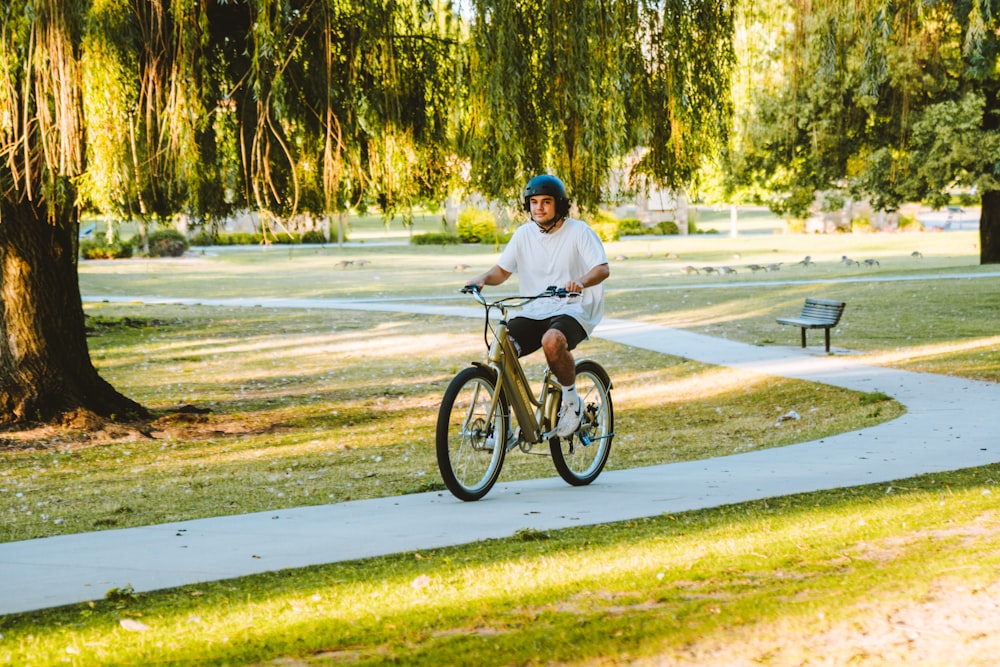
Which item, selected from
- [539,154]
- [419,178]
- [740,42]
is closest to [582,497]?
[539,154]

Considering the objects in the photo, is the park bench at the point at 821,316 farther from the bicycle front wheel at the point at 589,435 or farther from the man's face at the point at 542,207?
the man's face at the point at 542,207

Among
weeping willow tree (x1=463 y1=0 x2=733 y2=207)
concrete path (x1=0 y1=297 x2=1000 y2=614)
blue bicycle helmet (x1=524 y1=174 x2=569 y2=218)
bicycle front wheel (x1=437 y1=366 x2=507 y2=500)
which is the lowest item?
concrete path (x1=0 y1=297 x2=1000 y2=614)

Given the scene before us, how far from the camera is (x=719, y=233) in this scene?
71.6m

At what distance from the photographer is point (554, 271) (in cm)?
742


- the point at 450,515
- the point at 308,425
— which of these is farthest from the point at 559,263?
the point at 308,425

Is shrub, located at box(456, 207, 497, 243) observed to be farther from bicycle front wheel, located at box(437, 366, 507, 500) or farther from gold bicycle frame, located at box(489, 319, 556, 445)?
bicycle front wheel, located at box(437, 366, 507, 500)

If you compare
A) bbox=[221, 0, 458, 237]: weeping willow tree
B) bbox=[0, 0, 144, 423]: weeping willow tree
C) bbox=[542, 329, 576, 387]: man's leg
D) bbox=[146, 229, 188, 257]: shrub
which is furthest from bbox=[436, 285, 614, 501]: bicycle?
bbox=[146, 229, 188, 257]: shrub

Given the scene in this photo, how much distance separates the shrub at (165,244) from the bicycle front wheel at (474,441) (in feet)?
154

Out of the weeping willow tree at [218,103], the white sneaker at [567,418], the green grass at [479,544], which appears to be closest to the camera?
the green grass at [479,544]

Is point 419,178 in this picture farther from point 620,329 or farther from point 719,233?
point 719,233

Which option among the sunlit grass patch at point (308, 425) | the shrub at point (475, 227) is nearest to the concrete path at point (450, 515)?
the sunlit grass patch at point (308, 425)

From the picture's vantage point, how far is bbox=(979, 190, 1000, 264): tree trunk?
3152cm

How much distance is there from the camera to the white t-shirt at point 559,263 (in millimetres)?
7352

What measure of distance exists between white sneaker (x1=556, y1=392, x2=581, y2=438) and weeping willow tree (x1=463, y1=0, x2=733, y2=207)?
1.67 m
